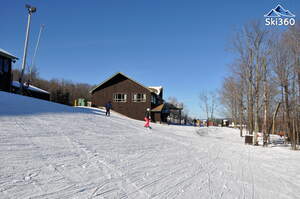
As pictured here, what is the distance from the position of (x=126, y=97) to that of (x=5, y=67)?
677 inches

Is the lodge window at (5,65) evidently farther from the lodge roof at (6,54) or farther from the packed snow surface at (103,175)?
the packed snow surface at (103,175)

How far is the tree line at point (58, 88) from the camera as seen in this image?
3791 centimetres

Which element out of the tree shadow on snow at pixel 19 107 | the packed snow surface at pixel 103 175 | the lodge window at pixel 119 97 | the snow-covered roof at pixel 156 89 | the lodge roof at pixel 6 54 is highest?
the lodge roof at pixel 6 54

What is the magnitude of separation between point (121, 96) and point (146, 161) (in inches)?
1029

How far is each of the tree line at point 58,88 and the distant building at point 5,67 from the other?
24.6ft

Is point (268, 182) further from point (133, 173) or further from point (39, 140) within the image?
point (39, 140)

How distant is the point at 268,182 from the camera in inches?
226

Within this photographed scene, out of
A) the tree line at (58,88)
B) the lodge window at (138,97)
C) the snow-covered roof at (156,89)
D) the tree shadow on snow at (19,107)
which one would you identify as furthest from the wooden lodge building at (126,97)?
the tree shadow on snow at (19,107)

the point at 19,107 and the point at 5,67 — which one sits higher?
the point at 5,67

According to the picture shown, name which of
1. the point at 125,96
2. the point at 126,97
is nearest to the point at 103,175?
the point at 126,97

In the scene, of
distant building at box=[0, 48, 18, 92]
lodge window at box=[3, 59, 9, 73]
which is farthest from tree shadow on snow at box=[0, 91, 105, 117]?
lodge window at box=[3, 59, 9, 73]

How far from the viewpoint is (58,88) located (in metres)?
62.7

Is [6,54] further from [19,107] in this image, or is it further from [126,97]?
[126,97]

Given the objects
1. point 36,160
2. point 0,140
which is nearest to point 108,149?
point 36,160
